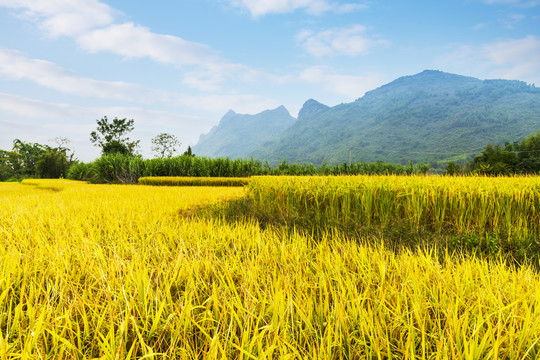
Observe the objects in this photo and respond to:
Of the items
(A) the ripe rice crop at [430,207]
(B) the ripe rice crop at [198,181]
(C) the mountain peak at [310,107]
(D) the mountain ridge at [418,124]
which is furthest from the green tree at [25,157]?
(C) the mountain peak at [310,107]

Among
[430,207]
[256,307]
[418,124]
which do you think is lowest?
[256,307]

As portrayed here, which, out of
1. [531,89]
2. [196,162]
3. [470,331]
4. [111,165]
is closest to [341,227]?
[470,331]

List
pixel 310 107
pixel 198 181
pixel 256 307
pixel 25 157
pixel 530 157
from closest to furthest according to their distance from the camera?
pixel 256 307 → pixel 198 181 → pixel 530 157 → pixel 25 157 → pixel 310 107

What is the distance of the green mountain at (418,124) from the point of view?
255 feet

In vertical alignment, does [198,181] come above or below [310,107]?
below

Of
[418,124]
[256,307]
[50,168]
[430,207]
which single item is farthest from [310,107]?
[256,307]

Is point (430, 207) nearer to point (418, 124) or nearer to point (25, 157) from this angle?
point (25, 157)

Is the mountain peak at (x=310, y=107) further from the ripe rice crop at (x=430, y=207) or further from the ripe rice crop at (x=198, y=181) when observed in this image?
the ripe rice crop at (x=430, y=207)

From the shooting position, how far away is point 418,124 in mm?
103875

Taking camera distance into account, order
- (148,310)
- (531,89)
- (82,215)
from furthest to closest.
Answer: (531,89)
(82,215)
(148,310)

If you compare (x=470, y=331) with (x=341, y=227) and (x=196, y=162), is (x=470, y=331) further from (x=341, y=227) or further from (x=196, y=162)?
(x=196, y=162)

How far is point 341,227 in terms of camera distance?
11.6 ft

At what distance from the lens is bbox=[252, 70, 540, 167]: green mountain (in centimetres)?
7778

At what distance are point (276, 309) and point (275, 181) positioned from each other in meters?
3.80
